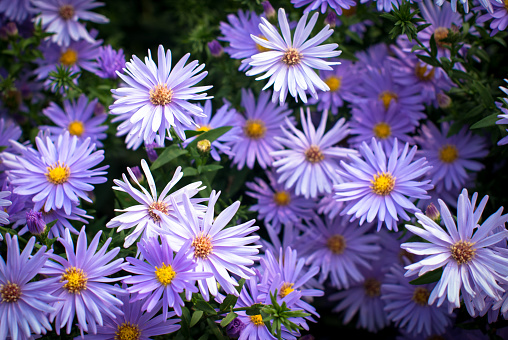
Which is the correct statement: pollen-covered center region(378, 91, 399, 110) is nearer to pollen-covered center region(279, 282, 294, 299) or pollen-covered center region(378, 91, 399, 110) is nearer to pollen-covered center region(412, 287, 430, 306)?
pollen-covered center region(412, 287, 430, 306)

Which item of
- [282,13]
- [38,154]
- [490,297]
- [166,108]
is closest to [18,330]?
[38,154]

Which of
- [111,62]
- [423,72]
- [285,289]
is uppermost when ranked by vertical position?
[111,62]

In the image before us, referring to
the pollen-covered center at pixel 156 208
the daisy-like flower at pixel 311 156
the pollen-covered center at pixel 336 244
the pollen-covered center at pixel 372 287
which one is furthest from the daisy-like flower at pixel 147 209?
the pollen-covered center at pixel 372 287

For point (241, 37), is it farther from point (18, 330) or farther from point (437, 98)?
point (18, 330)

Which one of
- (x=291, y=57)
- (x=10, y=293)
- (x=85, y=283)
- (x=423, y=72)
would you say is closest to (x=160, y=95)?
(x=291, y=57)

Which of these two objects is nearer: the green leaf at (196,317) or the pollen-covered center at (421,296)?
the green leaf at (196,317)

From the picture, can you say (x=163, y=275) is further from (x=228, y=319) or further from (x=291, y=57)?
(x=291, y=57)

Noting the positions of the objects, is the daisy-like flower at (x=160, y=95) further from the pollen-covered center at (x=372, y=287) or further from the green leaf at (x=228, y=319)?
the pollen-covered center at (x=372, y=287)
